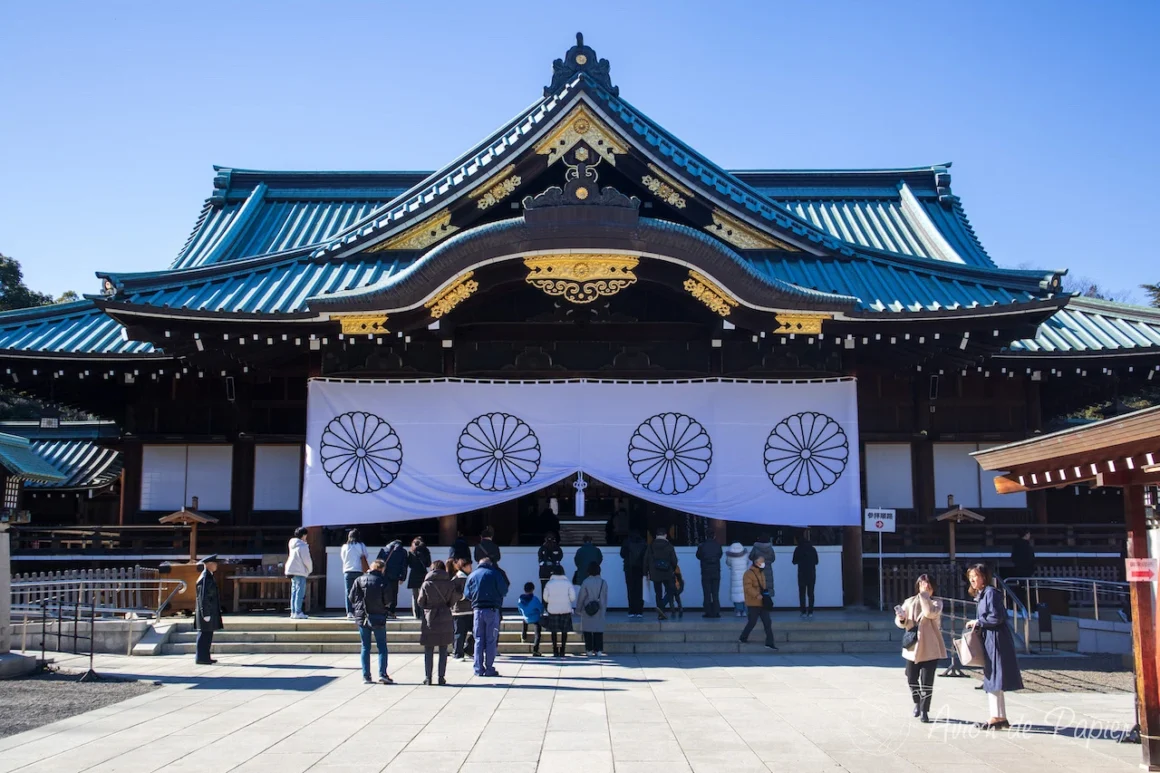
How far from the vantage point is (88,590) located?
15.0 meters

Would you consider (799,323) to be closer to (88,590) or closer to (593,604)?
(593,604)

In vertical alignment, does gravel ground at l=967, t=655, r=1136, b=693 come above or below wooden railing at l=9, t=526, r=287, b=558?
below

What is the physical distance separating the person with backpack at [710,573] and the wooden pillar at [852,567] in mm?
2420

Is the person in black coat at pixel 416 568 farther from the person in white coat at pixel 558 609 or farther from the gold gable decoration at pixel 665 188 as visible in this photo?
the gold gable decoration at pixel 665 188

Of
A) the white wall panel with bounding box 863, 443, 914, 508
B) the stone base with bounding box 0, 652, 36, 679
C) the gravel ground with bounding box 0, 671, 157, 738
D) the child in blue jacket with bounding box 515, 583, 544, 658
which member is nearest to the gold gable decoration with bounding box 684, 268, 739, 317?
the white wall panel with bounding box 863, 443, 914, 508

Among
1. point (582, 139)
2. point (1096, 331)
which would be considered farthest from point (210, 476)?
point (1096, 331)

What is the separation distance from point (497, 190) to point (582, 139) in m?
1.62

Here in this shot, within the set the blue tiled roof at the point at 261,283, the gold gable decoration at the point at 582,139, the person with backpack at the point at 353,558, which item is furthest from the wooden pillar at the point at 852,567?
the blue tiled roof at the point at 261,283

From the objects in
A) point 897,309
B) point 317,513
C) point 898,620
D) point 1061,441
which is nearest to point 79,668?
point 317,513

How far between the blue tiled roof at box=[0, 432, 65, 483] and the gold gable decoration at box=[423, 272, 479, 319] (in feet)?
19.6

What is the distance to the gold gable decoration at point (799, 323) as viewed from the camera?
610 inches

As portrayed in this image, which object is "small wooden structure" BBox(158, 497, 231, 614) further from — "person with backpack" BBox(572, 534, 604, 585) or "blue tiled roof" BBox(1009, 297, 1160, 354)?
"blue tiled roof" BBox(1009, 297, 1160, 354)

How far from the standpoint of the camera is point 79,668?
12.7 m

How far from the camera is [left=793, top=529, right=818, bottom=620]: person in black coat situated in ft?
52.5
